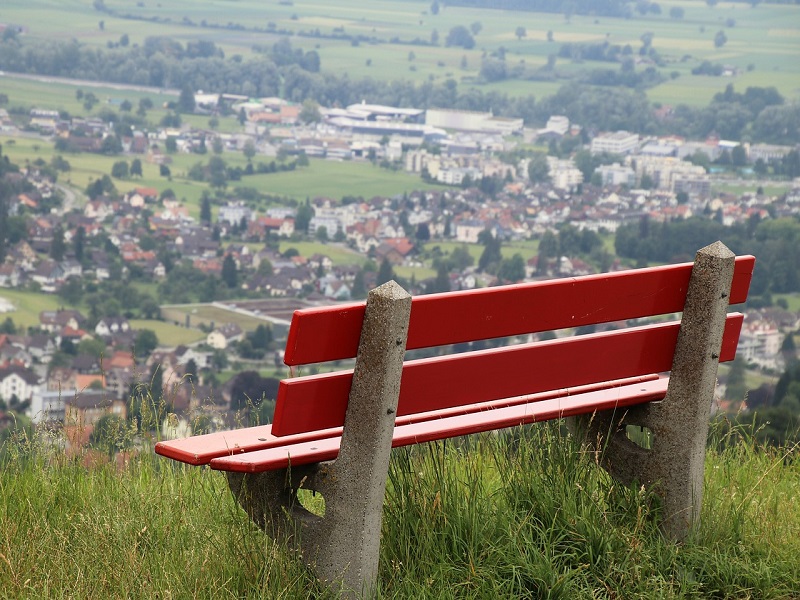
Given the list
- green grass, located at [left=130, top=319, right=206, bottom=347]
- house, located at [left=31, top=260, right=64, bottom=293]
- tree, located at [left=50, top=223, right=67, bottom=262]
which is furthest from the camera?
tree, located at [left=50, top=223, right=67, bottom=262]

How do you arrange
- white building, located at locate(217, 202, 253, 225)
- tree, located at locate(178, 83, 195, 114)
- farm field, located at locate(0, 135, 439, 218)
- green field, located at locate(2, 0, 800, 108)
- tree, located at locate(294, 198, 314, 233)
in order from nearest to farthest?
tree, located at locate(294, 198, 314, 233) < white building, located at locate(217, 202, 253, 225) < farm field, located at locate(0, 135, 439, 218) < tree, located at locate(178, 83, 195, 114) < green field, located at locate(2, 0, 800, 108)

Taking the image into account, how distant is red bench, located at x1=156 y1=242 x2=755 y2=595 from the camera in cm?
205

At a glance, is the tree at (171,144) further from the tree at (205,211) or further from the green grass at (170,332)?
the green grass at (170,332)

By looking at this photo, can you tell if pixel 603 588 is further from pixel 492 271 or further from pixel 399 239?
pixel 399 239

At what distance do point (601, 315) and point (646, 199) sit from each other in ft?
248

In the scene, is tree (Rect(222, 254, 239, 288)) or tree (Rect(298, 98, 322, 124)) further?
tree (Rect(298, 98, 322, 124))

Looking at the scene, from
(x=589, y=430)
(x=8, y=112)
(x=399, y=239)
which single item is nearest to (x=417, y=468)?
(x=589, y=430)

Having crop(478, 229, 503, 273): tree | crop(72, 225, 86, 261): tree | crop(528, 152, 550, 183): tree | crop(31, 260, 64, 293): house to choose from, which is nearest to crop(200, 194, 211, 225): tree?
crop(72, 225, 86, 261): tree

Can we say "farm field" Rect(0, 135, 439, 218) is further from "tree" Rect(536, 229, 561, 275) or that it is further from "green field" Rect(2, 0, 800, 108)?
"green field" Rect(2, 0, 800, 108)

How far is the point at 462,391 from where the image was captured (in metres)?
2.23

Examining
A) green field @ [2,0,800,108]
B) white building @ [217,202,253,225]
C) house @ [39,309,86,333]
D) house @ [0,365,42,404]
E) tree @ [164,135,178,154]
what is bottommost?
house @ [39,309,86,333]

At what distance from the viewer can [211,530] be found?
7.89 feet

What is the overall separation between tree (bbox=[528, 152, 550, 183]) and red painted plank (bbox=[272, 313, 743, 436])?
8391 cm

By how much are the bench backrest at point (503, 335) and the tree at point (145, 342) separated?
43.4 meters
